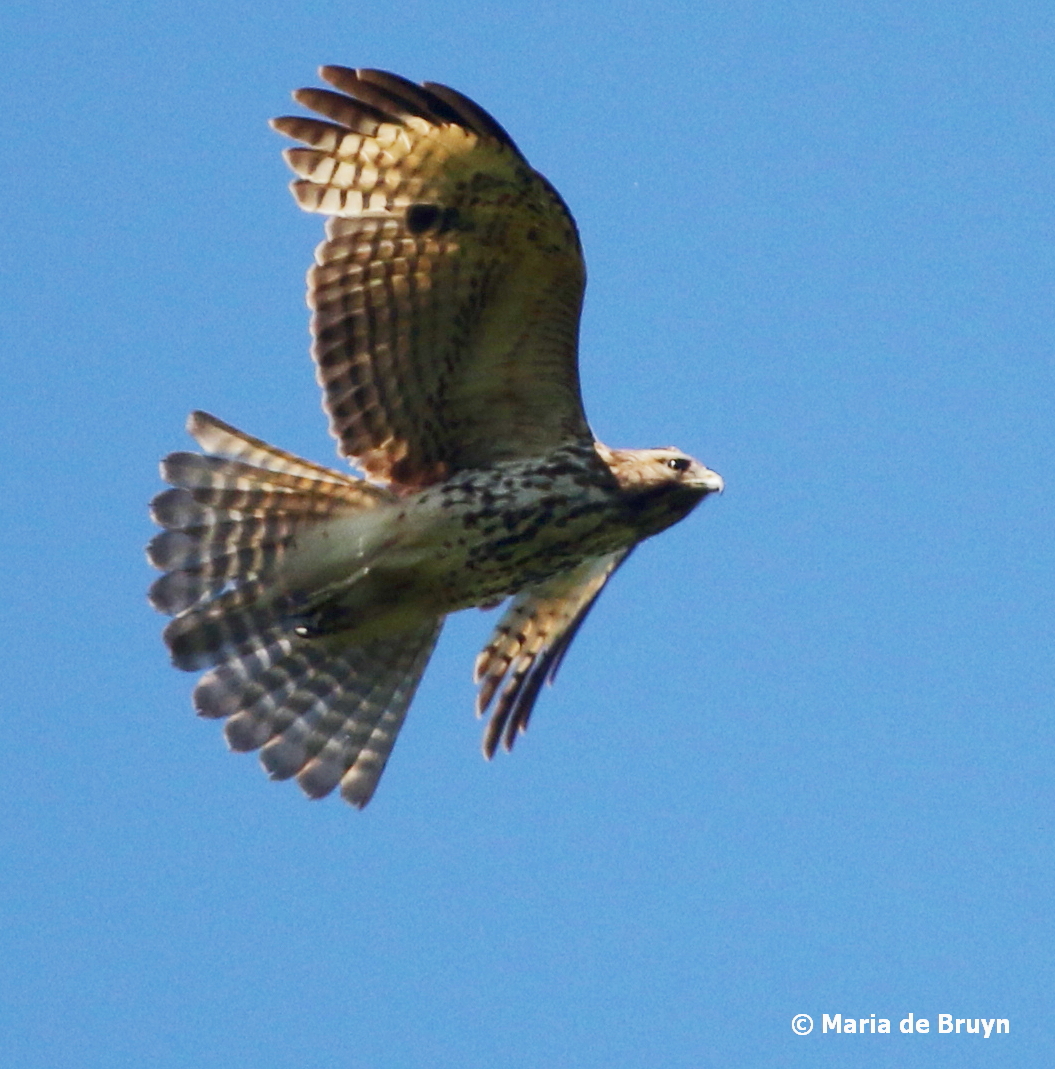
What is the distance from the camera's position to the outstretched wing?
32.6ft

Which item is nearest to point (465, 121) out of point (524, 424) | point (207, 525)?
point (524, 424)

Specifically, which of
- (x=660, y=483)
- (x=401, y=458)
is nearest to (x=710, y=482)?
(x=660, y=483)

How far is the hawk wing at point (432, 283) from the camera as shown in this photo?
340 inches

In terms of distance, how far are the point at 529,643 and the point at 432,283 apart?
181 centimetres

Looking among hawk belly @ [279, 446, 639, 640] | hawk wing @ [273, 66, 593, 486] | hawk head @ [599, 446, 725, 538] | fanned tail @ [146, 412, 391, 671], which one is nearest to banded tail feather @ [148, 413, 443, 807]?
fanned tail @ [146, 412, 391, 671]

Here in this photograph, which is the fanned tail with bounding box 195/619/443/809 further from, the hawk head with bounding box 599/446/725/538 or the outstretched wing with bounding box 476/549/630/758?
the hawk head with bounding box 599/446/725/538

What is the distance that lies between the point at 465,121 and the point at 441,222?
0.41 m

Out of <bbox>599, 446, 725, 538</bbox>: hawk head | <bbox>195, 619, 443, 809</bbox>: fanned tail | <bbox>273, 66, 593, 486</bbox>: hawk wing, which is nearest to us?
<bbox>273, 66, 593, 486</bbox>: hawk wing

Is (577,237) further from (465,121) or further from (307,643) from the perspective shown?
(307,643)

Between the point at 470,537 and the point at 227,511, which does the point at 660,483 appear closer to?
the point at 470,537

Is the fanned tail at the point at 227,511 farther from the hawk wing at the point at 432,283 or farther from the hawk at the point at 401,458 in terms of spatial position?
the hawk wing at the point at 432,283

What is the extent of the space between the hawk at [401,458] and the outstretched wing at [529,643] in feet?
0.30

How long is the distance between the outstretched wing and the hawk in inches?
3.6

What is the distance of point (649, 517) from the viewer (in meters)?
9.19
